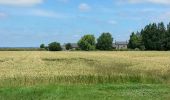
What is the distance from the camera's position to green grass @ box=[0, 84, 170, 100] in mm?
14250

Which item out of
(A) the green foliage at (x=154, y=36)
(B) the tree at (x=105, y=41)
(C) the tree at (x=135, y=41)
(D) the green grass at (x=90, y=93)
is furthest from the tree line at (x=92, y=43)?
(D) the green grass at (x=90, y=93)

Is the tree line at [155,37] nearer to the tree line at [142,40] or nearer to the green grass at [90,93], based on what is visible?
the tree line at [142,40]

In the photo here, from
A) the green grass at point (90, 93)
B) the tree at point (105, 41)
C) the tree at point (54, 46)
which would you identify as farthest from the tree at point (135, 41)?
the green grass at point (90, 93)

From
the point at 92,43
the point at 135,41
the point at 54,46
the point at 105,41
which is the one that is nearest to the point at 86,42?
the point at 92,43

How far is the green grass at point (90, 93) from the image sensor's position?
14250mm

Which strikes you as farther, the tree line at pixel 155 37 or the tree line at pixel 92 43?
the tree line at pixel 92 43

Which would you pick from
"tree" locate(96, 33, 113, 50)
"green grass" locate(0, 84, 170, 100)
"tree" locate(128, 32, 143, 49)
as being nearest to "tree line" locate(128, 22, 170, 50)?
"tree" locate(128, 32, 143, 49)

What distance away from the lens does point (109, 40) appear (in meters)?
178

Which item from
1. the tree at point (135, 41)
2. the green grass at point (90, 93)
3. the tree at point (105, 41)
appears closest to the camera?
the green grass at point (90, 93)

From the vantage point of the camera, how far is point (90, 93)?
602 inches

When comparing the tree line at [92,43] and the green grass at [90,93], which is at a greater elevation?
the tree line at [92,43]

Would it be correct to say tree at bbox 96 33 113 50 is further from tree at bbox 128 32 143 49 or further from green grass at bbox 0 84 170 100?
green grass at bbox 0 84 170 100

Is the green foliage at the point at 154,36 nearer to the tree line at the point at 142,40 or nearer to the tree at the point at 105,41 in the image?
the tree line at the point at 142,40

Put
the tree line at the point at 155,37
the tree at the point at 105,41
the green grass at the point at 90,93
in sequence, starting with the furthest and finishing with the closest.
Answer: the tree at the point at 105,41 → the tree line at the point at 155,37 → the green grass at the point at 90,93
